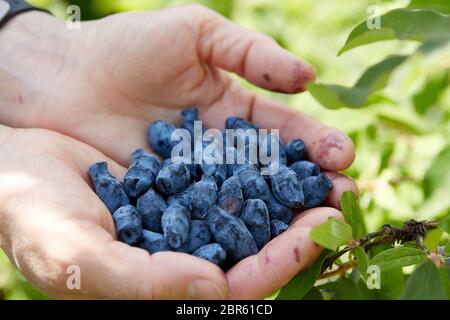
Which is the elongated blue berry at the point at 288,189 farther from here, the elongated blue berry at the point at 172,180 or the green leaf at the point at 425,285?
the green leaf at the point at 425,285

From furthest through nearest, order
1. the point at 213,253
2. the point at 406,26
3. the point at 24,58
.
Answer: the point at 24,58
the point at 213,253
the point at 406,26

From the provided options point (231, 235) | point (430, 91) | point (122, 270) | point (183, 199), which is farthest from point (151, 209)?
point (430, 91)

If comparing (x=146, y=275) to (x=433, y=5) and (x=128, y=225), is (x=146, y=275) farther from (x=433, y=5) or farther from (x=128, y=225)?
(x=433, y=5)

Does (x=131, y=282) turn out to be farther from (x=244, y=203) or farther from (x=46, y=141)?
(x=46, y=141)

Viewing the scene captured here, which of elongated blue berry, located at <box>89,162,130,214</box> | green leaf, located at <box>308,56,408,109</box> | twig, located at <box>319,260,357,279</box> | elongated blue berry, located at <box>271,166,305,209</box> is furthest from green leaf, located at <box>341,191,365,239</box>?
elongated blue berry, located at <box>89,162,130,214</box>

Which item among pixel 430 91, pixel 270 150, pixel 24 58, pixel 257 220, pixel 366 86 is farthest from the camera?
pixel 430 91
